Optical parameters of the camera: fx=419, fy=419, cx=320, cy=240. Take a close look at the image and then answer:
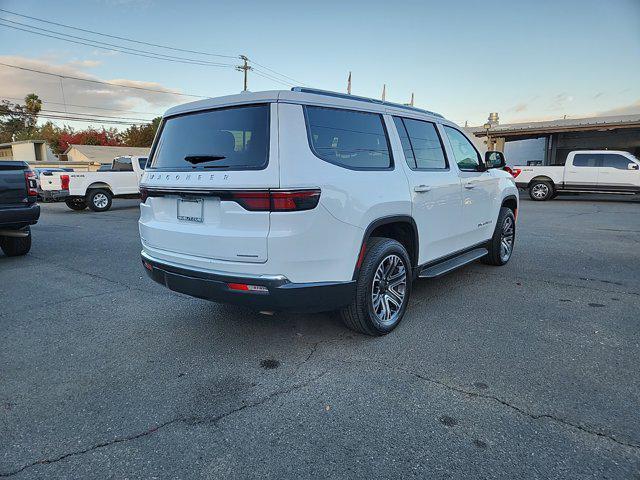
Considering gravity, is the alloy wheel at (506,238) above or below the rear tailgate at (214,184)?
below

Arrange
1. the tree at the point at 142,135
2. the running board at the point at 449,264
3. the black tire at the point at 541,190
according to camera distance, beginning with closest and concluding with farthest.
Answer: the running board at the point at 449,264, the black tire at the point at 541,190, the tree at the point at 142,135

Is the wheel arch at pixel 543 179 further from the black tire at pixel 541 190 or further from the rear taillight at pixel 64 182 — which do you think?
the rear taillight at pixel 64 182

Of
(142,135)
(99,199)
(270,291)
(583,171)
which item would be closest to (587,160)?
(583,171)

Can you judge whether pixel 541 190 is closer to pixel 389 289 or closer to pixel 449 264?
pixel 449 264

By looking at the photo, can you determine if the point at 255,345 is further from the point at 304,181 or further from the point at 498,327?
the point at 498,327

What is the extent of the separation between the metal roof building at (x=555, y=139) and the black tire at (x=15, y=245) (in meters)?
21.6

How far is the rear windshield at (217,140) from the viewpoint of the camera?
3.01 metres

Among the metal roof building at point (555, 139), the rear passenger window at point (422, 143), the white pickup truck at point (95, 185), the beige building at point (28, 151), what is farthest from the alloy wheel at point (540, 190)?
the beige building at point (28, 151)

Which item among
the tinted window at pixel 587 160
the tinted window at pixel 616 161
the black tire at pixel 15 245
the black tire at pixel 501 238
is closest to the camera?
the black tire at pixel 501 238

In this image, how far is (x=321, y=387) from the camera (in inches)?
116

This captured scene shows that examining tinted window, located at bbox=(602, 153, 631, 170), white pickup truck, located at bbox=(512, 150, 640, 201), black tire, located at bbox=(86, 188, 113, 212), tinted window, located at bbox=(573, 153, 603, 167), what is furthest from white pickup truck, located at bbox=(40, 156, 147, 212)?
tinted window, located at bbox=(602, 153, 631, 170)

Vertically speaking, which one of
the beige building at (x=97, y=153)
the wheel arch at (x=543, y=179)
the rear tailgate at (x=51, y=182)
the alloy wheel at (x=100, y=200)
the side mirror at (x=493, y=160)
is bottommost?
the alloy wheel at (x=100, y=200)

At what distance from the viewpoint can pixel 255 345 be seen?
142 inches

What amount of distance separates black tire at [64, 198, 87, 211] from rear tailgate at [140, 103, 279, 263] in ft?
45.5
